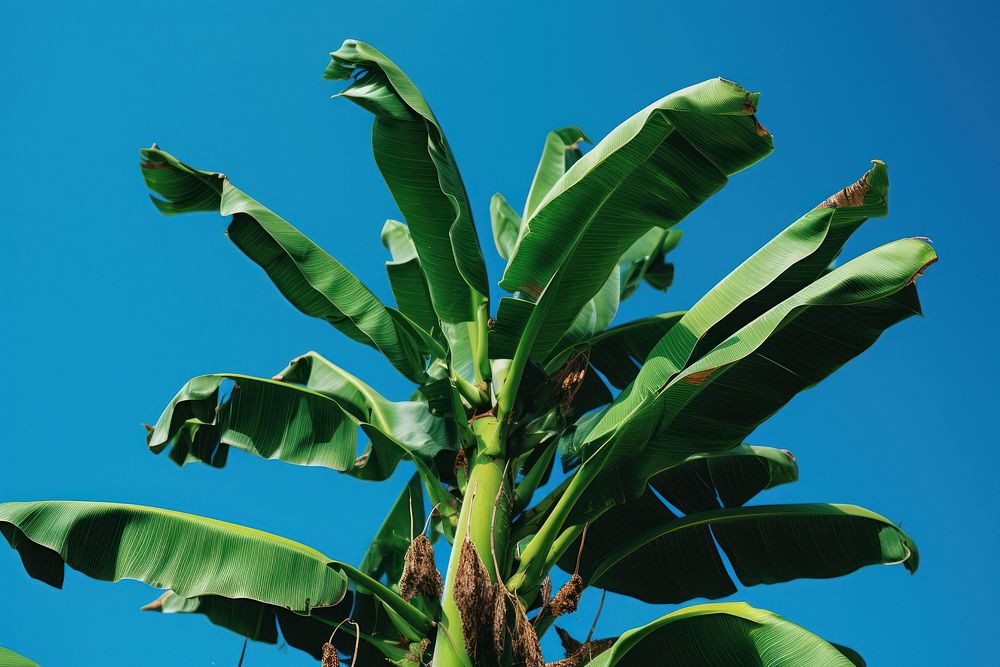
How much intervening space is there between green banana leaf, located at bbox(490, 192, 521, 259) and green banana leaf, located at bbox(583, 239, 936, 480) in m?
2.39

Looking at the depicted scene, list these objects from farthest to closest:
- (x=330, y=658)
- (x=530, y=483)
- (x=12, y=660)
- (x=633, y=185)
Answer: (x=530, y=483) < (x=633, y=185) < (x=330, y=658) < (x=12, y=660)

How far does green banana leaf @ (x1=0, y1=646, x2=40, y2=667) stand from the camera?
10.8 ft

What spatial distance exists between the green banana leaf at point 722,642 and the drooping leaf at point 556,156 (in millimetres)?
3049

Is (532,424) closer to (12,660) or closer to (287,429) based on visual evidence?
(287,429)

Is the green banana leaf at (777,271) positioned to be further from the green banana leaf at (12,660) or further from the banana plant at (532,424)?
the green banana leaf at (12,660)

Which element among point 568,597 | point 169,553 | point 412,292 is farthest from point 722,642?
point 412,292

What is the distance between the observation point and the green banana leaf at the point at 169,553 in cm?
361

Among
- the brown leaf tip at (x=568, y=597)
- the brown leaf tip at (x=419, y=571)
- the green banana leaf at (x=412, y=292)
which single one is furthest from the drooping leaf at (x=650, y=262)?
the brown leaf tip at (x=419, y=571)

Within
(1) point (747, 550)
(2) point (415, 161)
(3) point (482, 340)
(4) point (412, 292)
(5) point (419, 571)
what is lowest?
(5) point (419, 571)

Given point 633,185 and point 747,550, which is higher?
point 633,185

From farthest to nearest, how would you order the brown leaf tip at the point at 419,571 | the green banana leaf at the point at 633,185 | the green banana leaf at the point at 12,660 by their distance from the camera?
1. the green banana leaf at the point at 633,185
2. the brown leaf tip at the point at 419,571
3. the green banana leaf at the point at 12,660

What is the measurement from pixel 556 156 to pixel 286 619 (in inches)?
142

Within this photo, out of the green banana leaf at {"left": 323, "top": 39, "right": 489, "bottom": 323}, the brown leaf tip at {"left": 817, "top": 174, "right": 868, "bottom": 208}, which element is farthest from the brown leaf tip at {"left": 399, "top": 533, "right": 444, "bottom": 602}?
the brown leaf tip at {"left": 817, "top": 174, "right": 868, "bottom": 208}

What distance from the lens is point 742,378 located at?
408cm
